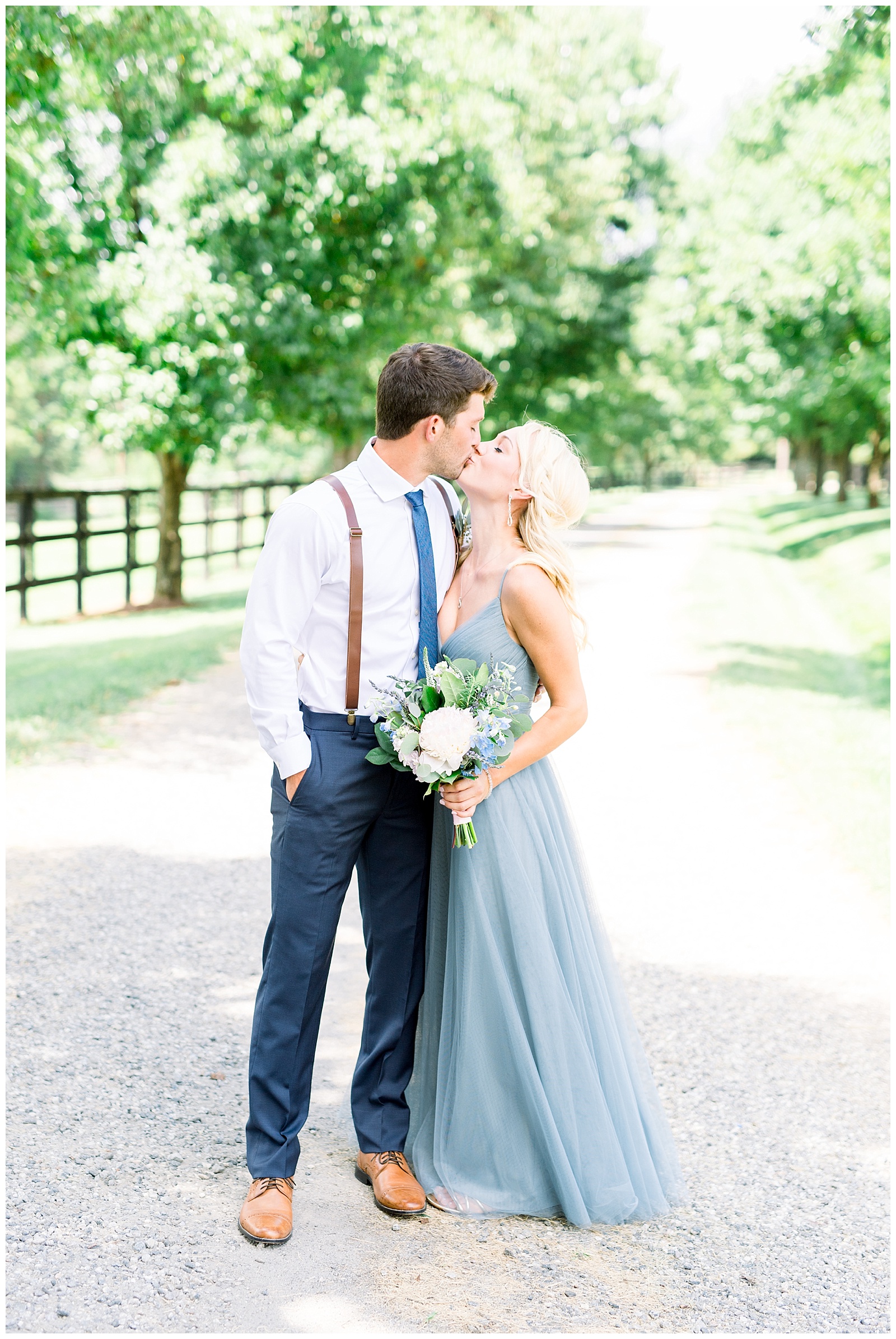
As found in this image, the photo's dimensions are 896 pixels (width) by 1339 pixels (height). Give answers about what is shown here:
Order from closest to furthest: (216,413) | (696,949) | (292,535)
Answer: (292,535) < (696,949) < (216,413)

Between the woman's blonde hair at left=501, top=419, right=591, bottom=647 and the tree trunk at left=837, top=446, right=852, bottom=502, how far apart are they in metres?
37.8

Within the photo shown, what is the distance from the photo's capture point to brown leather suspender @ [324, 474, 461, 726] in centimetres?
298

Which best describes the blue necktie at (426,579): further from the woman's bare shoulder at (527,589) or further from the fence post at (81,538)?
the fence post at (81,538)

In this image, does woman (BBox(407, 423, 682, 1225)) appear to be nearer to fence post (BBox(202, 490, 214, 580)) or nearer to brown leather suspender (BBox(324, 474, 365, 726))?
brown leather suspender (BBox(324, 474, 365, 726))

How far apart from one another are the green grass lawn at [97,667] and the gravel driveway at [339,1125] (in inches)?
79.4

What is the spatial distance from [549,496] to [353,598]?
2.10 feet

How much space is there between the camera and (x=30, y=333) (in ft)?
47.4

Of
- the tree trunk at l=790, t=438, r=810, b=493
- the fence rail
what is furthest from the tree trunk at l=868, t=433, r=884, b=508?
the tree trunk at l=790, t=438, r=810, b=493

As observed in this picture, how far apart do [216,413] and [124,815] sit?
8154 mm

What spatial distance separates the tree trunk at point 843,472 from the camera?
38.6 m

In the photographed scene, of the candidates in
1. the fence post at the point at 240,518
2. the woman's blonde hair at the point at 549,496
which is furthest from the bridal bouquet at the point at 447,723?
the fence post at the point at 240,518

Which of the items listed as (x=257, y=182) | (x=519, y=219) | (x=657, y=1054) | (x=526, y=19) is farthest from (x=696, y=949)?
(x=526, y=19)

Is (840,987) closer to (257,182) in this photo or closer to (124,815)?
(124,815)

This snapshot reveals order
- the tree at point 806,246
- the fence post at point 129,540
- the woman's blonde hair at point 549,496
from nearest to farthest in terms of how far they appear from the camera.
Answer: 1. the woman's blonde hair at point 549,496
2. the tree at point 806,246
3. the fence post at point 129,540
